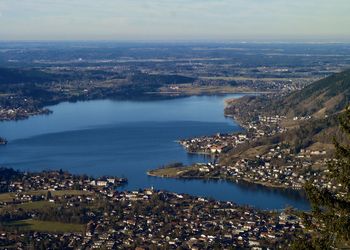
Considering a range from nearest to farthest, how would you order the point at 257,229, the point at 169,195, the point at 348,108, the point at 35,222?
the point at 348,108 → the point at 257,229 → the point at 35,222 → the point at 169,195

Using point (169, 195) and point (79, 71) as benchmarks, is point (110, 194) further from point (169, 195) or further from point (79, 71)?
point (79, 71)

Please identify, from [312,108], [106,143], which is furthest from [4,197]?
[312,108]

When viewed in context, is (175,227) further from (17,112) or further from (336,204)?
(17,112)

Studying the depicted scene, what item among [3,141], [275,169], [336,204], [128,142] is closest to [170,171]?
[275,169]

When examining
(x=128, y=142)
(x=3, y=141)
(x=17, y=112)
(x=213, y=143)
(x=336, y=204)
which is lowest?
(x=17, y=112)

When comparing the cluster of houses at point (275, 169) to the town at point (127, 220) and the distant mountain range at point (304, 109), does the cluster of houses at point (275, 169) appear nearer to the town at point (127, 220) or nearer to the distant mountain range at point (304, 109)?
the distant mountain range at point (304, 109)

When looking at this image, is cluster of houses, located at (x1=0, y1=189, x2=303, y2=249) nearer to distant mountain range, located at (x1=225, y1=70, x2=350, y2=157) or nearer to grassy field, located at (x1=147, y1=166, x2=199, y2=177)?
grassy field, located at (x1=147, y1=166, x2=199, y2=177)
